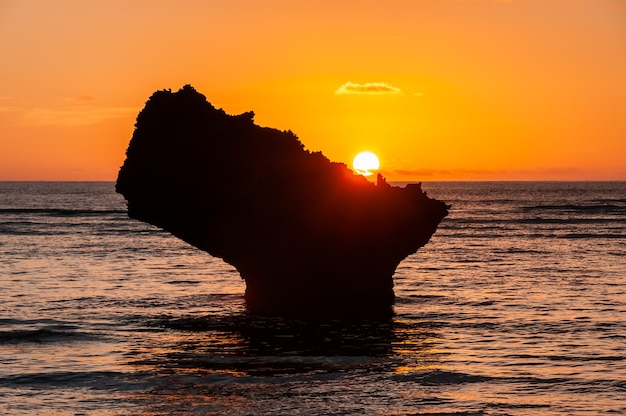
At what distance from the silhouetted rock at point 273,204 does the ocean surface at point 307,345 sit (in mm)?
2415

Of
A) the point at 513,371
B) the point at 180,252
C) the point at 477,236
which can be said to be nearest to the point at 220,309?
the point at 513,371

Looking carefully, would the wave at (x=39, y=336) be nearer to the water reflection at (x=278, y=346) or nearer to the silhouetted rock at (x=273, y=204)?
the water reflection at (x=278, y=346)

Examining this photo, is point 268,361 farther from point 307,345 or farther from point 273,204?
point 273,204

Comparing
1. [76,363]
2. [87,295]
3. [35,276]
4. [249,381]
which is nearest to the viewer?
[249,381]

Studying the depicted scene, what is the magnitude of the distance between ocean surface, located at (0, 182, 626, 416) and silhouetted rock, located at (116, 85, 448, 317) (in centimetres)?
241

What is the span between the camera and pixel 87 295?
131 feet

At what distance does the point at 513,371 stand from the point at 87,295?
2148 cm

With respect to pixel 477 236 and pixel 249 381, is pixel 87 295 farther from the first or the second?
pixel 477 236

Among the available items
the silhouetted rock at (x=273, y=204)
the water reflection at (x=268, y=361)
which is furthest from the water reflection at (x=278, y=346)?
the silhouetted rock at (x=273, y=204)

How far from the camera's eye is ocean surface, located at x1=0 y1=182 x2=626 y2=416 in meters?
22.0

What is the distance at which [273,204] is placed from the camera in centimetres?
3369

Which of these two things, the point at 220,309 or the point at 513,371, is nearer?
the point at 513,371

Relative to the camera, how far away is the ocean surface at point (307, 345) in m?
22.0

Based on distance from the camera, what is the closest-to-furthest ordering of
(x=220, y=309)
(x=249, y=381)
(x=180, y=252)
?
1. (x=249, y=381)
2. (x=220, y=309)
3. (x=180, y=252)
